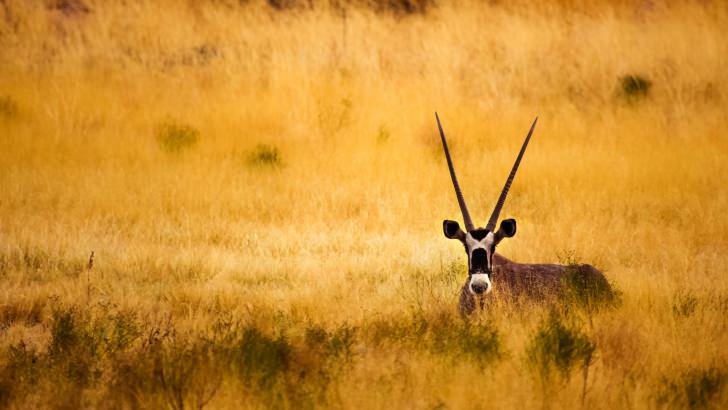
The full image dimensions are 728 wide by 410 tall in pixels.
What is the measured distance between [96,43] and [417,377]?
37.2ft

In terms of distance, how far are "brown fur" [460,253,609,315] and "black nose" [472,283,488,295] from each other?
1.93 feet

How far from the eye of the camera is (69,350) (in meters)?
5.60


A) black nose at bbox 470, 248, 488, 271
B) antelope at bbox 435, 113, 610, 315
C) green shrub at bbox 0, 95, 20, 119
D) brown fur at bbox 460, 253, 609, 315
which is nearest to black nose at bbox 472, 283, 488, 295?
antelope at bbox 435, 113, 610, 315

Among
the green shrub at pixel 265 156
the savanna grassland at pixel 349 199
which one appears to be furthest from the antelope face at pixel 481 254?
the green shrub at pixel 265 156

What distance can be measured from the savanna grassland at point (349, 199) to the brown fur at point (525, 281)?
165 mm

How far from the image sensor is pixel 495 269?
6848 millimetres

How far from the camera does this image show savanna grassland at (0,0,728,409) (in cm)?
535

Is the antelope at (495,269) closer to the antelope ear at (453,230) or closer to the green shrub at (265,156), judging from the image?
the antelope ear at (453,230)

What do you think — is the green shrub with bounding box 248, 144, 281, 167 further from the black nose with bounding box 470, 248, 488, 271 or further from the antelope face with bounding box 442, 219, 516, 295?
the black nose with bounding box 470, 248, 488, 271

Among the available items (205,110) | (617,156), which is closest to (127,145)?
(205,110)

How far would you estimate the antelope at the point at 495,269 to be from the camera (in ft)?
19.9

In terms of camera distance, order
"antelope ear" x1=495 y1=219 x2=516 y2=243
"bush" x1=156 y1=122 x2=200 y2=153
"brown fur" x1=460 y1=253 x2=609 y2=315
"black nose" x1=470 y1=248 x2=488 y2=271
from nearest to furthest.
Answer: "black nose" x1=470 y1=248 x2=488 y2=271, "antelope ear" x1=495 y1=219 x2=516 y2=243, "brown fur" x1=460 y1=253 x2=609 y2=315, "bush" x1=156 y1=122 x2=200 y2=153

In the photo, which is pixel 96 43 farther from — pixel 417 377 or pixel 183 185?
pixel 417 377

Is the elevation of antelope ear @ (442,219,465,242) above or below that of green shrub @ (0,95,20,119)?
below
